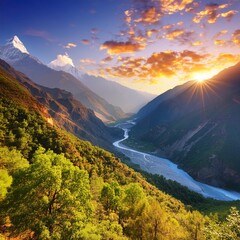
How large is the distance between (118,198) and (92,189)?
378 inches

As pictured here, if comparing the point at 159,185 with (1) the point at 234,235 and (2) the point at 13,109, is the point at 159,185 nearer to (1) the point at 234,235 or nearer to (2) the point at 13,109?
(2) the point at 13,109

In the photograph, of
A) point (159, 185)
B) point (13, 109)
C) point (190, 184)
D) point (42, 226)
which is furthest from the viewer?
point (190, 184)

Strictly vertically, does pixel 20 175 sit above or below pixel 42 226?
above

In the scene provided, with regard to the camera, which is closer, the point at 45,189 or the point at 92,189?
the point at 45,189

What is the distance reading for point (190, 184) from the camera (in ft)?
654

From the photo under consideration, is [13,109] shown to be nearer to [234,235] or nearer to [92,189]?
[92,189]

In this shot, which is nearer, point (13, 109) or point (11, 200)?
point (11, 200)

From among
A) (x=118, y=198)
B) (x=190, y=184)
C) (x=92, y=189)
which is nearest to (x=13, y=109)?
(x=92, y=189)

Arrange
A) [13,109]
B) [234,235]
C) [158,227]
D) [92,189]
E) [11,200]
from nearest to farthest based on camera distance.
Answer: [234,235], [11,200], [158,227], [92,189], [13,109]

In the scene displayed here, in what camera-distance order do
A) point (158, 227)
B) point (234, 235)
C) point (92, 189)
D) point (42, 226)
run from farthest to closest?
point (92, 189) < point (158, 227) < point (42, 226) < point (234, 235)

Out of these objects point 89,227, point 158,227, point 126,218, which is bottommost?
point 126,218

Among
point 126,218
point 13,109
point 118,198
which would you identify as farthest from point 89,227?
point 13,109

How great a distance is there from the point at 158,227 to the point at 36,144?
56.2m

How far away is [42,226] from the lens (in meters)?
28.6
